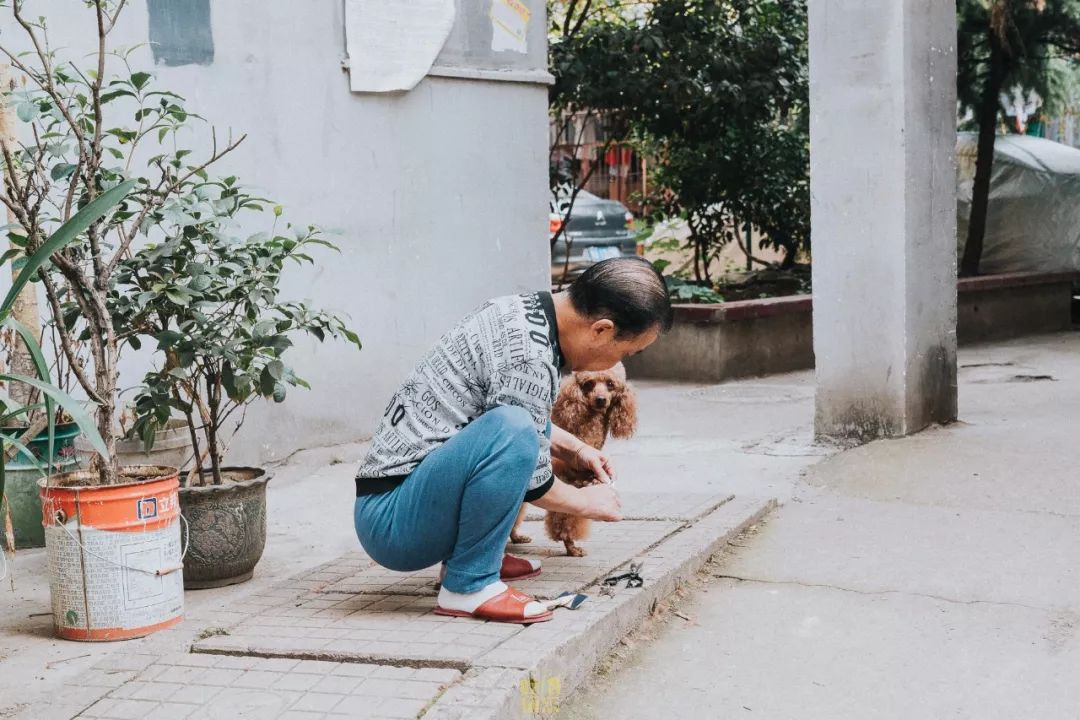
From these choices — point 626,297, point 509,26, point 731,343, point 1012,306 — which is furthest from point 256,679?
point 1012,306

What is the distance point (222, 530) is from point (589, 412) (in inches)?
53.0

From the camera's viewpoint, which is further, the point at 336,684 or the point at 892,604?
the point at 892,604

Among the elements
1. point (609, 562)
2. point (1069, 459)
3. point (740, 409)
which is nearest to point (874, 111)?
point (1069, 459)

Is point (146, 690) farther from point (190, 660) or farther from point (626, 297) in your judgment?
point (626, 297)

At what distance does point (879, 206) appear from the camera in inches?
238

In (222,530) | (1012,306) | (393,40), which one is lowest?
(222,530)

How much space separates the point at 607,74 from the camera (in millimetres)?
9945

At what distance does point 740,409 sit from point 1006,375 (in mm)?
2415

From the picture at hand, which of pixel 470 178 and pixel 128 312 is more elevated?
pixel 470 178

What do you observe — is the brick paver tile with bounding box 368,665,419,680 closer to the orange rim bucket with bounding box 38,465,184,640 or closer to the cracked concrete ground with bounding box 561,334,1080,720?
the cracked concrete ground with bounding box 561,334,1080,720

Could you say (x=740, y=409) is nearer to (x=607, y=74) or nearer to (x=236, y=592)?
(x=607, y=74)

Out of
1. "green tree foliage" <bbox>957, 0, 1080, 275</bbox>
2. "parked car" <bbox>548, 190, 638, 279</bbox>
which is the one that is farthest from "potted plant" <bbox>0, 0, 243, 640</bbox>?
"parked car" <bbox>548, 190, 638, 279</bbox>

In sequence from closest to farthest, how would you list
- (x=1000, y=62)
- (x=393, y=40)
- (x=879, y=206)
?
1. (x=879, y=206)
2. (x=393, y=40)
3. (x=1000, y=62)

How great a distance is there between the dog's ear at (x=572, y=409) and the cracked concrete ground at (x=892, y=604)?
72 cm
